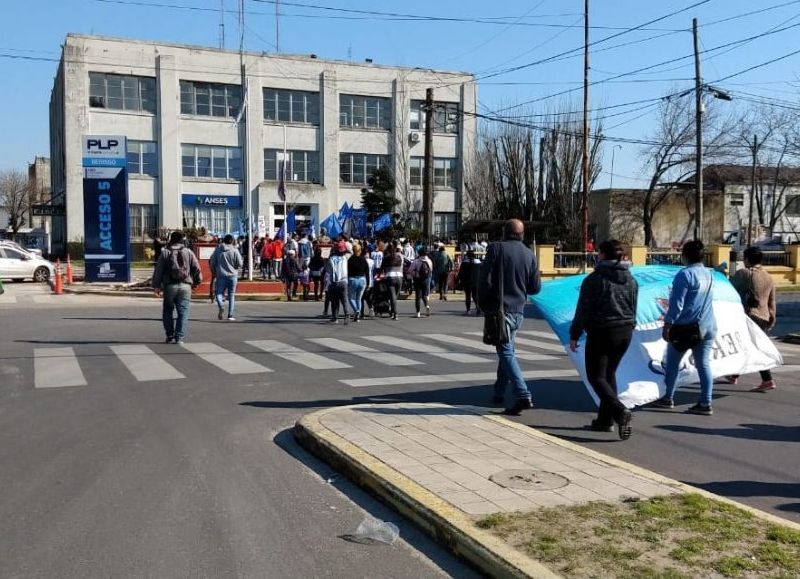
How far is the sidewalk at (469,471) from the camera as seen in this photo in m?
4.61

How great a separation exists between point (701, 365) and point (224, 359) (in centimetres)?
699

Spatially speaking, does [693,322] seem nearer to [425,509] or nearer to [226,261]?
[425,509]

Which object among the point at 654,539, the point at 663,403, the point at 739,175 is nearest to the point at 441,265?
the point at 663,403

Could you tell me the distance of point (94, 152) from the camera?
27.8 metres

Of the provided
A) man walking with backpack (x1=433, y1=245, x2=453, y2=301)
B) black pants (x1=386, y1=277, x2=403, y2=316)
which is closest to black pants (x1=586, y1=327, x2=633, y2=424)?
black pants (x1=386, y1=277, x2=403, y2=316)

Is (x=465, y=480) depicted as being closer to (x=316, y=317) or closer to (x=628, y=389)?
(x=628, y=389)

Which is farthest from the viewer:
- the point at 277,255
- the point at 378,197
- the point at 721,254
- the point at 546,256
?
the point at 378,197

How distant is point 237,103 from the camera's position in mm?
52531

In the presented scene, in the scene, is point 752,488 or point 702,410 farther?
point 702,410

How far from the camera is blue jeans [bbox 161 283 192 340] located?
44.5 ft

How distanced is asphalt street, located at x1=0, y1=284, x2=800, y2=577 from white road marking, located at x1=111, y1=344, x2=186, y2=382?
0.19 ft

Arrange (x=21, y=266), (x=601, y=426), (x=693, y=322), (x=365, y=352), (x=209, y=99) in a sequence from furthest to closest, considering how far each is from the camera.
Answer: (x=209, y=99)
(x=21, y=266)
(x=365, y=352)
(x=693, y=322)
(x=601, y=426)

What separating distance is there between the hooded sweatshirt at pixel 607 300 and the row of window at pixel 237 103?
3850 cm

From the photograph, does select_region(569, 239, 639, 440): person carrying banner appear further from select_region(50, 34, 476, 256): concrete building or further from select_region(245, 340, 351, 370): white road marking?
select_region(50, 34, 476, 256): concrete building
